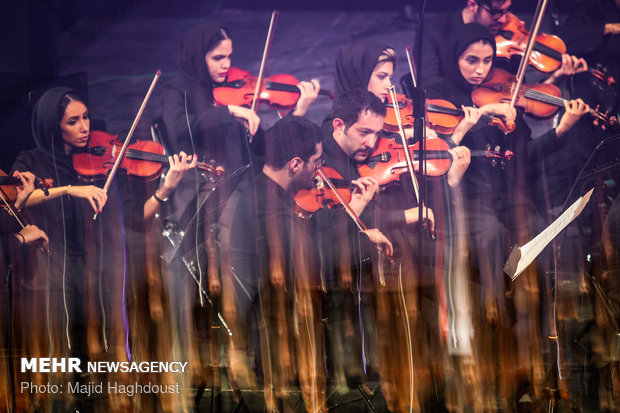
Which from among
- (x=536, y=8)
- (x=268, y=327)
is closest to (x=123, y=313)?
(x=268, y=327)

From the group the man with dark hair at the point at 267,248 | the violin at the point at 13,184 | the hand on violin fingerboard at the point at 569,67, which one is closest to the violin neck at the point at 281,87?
the man with dark hair at the point at 267,248

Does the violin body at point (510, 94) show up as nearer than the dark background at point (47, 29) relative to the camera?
No

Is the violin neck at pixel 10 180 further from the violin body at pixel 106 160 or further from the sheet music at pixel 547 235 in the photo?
the sheet music at pixel 547 235

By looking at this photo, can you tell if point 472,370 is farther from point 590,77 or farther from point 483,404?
point 590,77

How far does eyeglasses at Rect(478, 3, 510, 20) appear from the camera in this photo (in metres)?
3.29

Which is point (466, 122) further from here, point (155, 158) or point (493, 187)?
point (155, 158)

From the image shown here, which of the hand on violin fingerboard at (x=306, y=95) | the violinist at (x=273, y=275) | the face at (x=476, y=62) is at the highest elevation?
the face at (x=476, y=62)

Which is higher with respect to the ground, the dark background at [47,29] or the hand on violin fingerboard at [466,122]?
the dark background at [47,29]

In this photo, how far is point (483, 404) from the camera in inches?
127

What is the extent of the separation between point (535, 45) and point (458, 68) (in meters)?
0.48

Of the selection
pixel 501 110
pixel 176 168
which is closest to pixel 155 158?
pixel 176 168

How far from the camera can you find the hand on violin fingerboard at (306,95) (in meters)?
3.20

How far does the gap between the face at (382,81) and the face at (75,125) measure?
1.64 metres

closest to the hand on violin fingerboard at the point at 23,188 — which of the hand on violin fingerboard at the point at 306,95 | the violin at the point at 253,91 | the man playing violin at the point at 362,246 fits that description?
the violin at the point at 253,91
